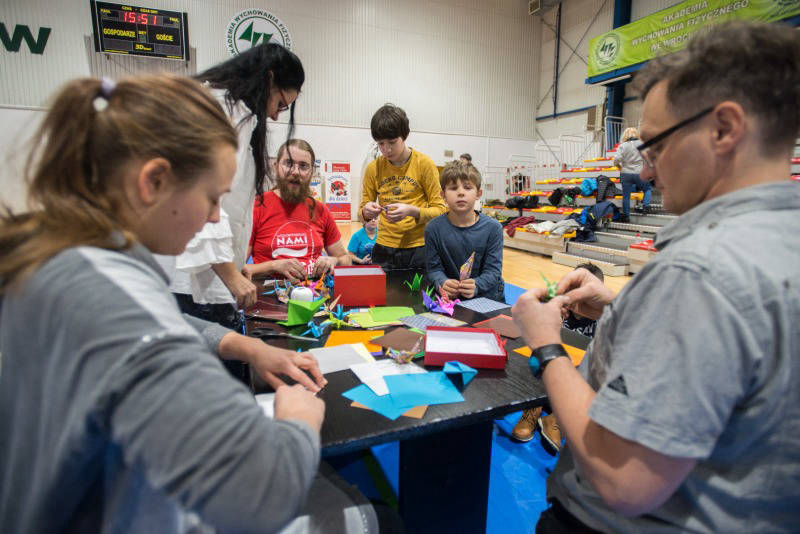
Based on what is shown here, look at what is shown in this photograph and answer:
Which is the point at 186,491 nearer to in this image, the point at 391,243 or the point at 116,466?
the point at 116,466

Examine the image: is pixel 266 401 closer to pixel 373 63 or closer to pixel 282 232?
pixel 282 232

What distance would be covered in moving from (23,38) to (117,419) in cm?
1139

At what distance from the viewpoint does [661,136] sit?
0.73 meters

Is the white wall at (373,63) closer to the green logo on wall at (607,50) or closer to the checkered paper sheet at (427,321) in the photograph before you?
the green logo on wall at (607,50)

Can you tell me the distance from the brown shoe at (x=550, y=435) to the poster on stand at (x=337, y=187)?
9293 millimetres

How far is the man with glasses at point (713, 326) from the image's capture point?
21.9 inches

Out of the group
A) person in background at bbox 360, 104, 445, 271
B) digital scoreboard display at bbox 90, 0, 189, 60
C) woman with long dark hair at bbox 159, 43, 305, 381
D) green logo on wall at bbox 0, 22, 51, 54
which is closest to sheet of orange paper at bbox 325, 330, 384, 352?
woman with long dark hair at bbox 159, 43, 305, 381

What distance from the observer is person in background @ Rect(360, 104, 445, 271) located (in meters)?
2.70

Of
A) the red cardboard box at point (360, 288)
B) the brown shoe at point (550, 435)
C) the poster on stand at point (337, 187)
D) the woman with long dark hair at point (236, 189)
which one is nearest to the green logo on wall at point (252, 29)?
the poster on stand at point (337, 187)

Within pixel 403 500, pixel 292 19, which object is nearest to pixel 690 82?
pixel 403 500

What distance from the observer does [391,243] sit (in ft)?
9.33

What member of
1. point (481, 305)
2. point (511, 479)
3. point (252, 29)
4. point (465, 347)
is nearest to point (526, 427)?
point (511, 479)

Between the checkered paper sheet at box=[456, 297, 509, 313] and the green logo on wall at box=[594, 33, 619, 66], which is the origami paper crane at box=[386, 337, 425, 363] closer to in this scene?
the checkered paper sheet at box=[456, 297, 509, 313]

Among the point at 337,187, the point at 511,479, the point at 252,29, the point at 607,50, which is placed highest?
the point at 252,29
